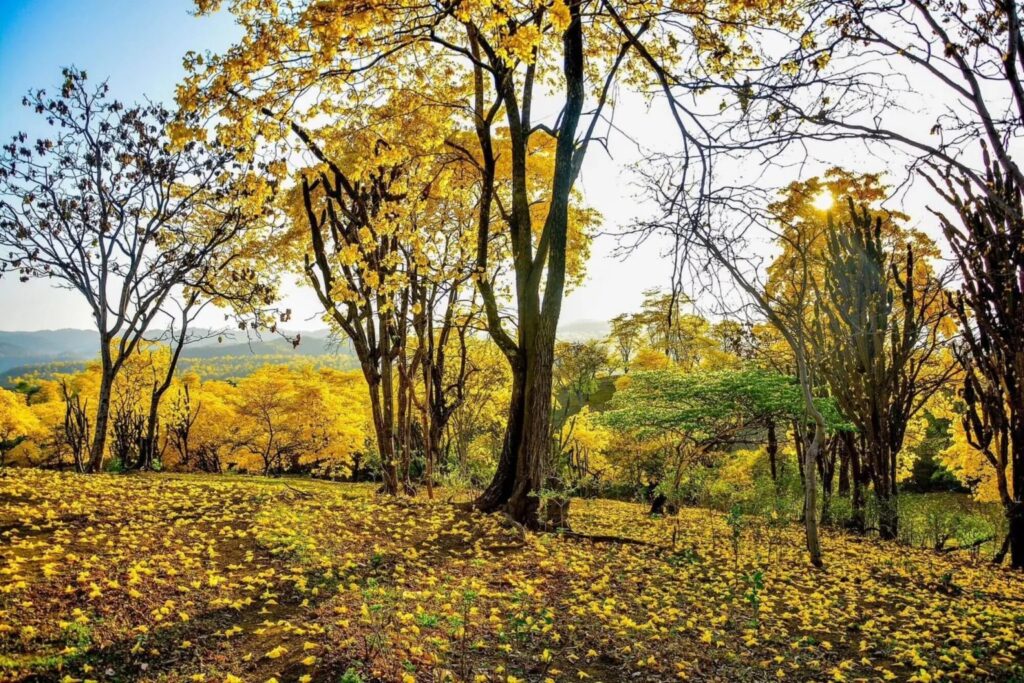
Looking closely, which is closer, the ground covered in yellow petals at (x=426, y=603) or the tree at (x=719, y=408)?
the ground covered in yellow petals at (x=426, y=603)

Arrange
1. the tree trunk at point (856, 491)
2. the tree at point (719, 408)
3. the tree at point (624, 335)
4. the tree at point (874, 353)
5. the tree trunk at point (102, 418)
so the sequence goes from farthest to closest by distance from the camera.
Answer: the tree at point (624, 335), the tree trunk at point (102, 418), the tree trunk at point (856, 491), the tree at point (874, 353), the tree at point (719, 408)

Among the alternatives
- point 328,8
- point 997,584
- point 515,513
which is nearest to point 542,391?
point 515,513

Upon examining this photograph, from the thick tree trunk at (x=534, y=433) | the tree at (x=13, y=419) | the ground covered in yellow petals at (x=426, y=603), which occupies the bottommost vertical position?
the tree at (x=13, y=419)

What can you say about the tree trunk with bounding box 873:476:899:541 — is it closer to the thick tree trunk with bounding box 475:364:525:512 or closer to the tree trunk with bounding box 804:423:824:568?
the tree trunk with bounding box 804:423:824:568

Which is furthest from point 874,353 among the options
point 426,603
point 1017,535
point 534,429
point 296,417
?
point 296,417

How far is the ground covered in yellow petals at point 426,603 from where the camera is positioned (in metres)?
3.77

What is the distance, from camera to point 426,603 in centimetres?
488

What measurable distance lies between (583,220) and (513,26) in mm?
8146

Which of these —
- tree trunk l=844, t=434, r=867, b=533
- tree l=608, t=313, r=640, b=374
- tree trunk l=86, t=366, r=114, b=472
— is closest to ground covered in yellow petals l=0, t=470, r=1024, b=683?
tree trunk l=844, t=434, r=867, b=533

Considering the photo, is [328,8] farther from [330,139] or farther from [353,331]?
[353,331]

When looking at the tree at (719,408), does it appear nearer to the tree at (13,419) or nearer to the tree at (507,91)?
the tree at (507,91)

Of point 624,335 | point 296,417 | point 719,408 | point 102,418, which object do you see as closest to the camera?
point 719,408

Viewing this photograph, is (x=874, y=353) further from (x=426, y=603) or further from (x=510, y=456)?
(x=426, y=603)

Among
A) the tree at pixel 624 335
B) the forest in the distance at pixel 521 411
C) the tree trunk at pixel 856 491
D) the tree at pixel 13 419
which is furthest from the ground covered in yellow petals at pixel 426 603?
the tree at pixel 624 335
